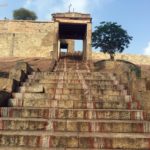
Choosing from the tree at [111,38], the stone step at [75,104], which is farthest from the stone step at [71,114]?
the tree at [111,38]

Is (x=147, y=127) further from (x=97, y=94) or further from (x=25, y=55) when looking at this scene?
(x=25, y=55)

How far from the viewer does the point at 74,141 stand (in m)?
5.63

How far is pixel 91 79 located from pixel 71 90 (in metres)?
1.44

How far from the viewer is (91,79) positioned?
998 centimetres

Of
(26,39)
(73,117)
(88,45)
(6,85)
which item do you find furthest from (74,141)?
(26,39)

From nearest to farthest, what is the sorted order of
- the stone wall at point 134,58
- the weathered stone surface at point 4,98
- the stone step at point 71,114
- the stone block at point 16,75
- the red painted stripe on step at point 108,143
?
the red painted stripe on step at point 108,143, the stone step at point 71,114, the weathered stone surface at point 4,98, the stone block at point 16,75, the stone wall at point 134,58

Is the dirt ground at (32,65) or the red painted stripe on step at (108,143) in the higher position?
the dirt ground at (32,65)

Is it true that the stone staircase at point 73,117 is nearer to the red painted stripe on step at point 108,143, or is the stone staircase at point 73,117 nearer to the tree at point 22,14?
the red painted stripe on step at point 108,143

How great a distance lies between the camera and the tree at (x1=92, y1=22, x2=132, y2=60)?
82.4 feet

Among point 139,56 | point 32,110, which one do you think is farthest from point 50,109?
point 139,56

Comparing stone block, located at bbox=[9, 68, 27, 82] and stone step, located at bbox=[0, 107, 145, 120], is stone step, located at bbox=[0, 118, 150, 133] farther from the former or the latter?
stone block, located at bbox=[9, 68, 27, 82]

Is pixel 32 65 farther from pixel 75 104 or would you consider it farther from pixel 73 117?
pixel 73 117

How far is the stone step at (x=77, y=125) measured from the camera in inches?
247

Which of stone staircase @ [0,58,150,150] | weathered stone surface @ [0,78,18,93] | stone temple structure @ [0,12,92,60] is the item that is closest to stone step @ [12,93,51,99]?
stone staircase @ [0,58,150,150]
